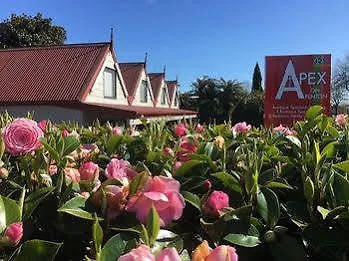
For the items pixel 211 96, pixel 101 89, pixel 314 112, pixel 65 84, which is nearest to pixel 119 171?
pixel 314 112

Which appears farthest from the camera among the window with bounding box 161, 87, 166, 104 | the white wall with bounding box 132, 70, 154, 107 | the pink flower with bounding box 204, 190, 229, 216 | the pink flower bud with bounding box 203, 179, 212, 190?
the window with bounding box 161, 87, 166, 104

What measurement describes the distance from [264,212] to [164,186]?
0.28 meters

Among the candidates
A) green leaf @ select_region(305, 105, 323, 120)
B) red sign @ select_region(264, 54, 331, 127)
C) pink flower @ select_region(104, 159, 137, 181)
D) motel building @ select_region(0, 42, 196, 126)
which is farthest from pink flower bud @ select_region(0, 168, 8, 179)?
motel building @ select_region(0, 42, 196, 126)

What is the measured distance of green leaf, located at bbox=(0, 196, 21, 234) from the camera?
3.61 feet

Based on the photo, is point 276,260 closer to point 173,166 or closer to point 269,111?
point 173,166

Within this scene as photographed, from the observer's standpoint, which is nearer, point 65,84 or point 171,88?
point 65,84

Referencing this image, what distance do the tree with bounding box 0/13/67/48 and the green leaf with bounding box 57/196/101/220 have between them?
34393 millimetres

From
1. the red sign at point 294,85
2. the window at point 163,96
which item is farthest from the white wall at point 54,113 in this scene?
the window at point 163,96

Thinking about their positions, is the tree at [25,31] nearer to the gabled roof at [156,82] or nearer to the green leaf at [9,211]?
the gabled roof at [156,82]

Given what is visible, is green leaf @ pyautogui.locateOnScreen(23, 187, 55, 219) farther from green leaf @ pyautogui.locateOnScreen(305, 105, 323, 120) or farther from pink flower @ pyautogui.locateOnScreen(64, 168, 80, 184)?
green leaf @ pyautogui.locateOnScreen(305, 105, 323, 120)

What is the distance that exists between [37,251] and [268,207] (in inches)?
23.5

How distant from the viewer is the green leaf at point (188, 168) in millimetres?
1661

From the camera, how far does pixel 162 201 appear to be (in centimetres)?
114

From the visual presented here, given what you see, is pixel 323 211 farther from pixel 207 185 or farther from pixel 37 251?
pixel 37 251
